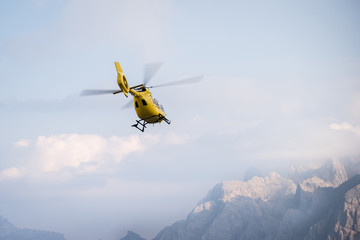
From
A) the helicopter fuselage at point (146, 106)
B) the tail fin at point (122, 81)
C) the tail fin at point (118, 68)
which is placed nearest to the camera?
the tail fin at point (122, 81)

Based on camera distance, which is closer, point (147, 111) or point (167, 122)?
point (147, 111)

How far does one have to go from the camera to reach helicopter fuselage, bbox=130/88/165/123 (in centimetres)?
4094

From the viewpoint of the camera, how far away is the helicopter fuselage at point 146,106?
4094cm

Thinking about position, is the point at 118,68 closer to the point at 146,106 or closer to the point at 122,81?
the point at 122,81

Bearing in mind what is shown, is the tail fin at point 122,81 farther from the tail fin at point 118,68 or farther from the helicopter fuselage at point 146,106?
the helicopter fuselage at point 146,106

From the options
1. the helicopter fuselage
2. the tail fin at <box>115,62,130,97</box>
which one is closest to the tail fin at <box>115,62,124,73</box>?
the tail fin at <box>115,62,130,97</box>

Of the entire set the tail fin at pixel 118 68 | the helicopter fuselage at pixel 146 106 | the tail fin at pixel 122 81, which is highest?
the tail fin at pixel 118 68

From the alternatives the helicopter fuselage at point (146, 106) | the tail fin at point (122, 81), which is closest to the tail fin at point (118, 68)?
the tail fin at point (122, 81)

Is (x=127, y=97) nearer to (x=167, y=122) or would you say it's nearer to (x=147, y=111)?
(x=147, y=111)

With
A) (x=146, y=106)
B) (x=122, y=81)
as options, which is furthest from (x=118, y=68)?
(x=146, y=106)

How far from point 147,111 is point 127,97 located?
4081 millimetres

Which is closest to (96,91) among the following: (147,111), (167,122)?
(147,111)

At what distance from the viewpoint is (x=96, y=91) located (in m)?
36.2

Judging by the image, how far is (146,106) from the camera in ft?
136
